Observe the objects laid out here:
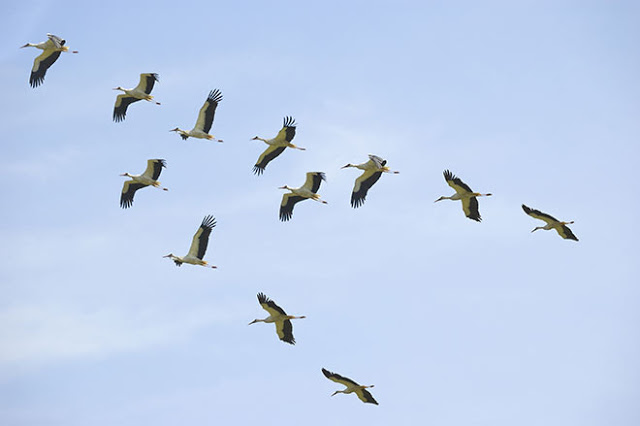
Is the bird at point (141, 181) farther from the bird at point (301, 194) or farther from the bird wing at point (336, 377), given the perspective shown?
the bird wing at point (336, 377)

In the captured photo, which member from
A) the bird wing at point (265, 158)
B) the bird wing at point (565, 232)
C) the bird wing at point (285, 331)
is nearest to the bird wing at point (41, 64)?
the bird wing at point (265, 158)

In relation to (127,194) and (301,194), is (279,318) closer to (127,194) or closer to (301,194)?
(301,194)

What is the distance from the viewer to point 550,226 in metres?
30.3

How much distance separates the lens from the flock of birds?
93.2ft

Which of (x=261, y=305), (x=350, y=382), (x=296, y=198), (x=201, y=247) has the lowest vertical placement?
(x=350, y=382)

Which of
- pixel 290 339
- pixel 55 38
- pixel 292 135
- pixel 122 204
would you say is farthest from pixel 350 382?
pixel 55 38

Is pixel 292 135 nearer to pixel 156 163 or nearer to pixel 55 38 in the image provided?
pixel 156 163

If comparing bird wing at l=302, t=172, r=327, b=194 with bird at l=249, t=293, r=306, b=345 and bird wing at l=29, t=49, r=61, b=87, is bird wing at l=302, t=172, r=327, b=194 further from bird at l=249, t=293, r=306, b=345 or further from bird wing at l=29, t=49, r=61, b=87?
bird wing at l=29, t=49, r=61, b=87

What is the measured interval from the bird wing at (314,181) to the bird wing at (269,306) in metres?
4.61

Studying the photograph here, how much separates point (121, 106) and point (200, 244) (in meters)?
6.17

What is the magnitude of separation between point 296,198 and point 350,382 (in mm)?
7046

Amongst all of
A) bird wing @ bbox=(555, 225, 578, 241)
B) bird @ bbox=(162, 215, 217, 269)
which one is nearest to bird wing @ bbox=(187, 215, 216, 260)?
bird @ bbox=(162, 215, 217, 269)

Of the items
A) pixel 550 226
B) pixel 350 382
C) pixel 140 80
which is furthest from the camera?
pixel 140 80

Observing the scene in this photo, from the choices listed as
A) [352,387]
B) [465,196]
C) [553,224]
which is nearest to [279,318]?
[352,387]
